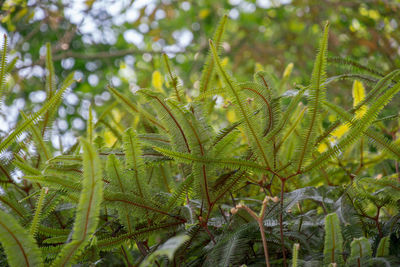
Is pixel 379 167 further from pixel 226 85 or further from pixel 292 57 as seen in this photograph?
pixel 292 57

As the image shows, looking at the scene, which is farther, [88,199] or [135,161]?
[135,161]

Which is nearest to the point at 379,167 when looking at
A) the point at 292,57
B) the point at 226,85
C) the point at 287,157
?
the point at 287,157

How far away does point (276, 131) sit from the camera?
2.53 ft

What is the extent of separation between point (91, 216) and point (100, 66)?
402 centimetres

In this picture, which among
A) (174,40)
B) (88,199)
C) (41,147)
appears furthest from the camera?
(174,40)

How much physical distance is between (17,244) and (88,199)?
143mm

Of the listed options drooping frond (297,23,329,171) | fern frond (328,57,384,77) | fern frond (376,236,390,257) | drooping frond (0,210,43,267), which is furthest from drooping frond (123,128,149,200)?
fern frond (328,57,384,77)

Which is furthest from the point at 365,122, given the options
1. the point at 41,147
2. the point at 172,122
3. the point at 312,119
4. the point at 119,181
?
the point at 41,147

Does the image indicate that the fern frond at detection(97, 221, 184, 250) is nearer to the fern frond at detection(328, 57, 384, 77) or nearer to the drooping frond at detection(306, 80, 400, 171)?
the drooping frond at detection(306, 80, 400, 171)

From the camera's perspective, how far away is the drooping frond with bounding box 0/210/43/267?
56 centimetres

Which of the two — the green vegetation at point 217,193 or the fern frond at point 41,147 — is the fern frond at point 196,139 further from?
the fern frond at point 41,147

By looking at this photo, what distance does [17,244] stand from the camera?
59cm

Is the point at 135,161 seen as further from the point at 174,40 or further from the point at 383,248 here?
the point at 174,40

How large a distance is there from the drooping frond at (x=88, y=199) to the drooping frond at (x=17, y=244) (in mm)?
53
